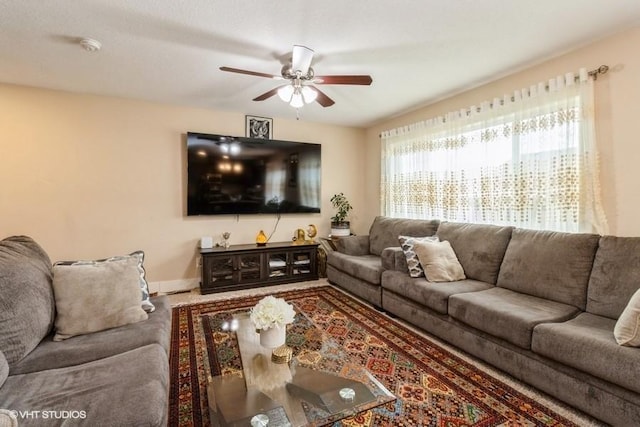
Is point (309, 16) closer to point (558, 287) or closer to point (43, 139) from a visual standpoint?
point (558, 287)

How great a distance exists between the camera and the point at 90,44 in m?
2.40

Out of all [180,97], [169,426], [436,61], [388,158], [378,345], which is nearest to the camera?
[169,426]

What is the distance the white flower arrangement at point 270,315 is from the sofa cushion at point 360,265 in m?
1.75

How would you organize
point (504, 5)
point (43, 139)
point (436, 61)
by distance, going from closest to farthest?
1. point (504, 5)
2. point (436, 61)
3. point (43, 139)

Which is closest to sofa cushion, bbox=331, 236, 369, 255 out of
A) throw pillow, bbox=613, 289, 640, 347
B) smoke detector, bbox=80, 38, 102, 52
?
throw pillow, bbox=613, 289, 640, 347

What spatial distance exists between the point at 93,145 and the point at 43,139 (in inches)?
17.9

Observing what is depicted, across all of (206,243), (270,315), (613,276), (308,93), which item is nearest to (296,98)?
(308,93)

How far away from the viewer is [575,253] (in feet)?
7.52

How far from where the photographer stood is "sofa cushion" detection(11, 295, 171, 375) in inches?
58.7

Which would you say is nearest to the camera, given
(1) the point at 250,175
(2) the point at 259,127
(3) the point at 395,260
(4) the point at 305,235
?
(3) the point at 395,260

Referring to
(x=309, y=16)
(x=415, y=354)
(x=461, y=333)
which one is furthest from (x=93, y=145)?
(x=461, y=333)

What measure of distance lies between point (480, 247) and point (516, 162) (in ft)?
2.89

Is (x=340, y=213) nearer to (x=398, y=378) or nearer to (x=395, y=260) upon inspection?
(x=395, y=260)

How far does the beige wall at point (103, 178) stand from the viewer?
335cm
